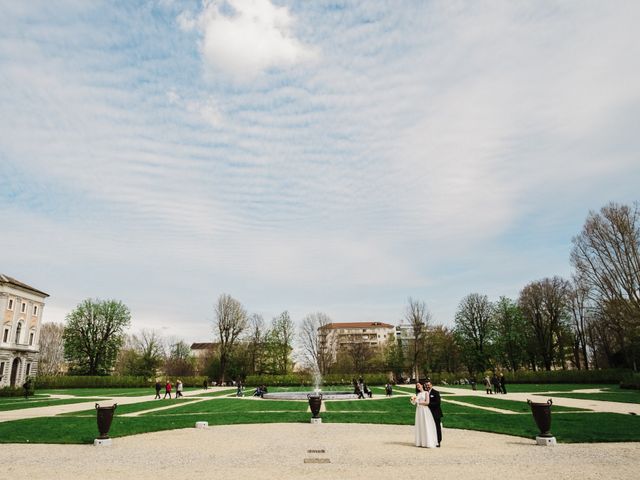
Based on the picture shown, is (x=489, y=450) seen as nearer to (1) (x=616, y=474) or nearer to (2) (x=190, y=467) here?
(1) (x=616, y=474)

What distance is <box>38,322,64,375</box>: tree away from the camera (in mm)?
91188

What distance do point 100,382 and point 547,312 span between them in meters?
68.3

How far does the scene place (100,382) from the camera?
208 feet

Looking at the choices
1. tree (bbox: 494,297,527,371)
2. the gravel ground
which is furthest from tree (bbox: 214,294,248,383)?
the gravel ground

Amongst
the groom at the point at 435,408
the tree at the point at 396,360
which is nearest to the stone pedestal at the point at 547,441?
the groom at the point at 435,408

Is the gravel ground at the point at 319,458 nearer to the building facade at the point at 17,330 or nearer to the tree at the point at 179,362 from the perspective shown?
the building facade at the point at 17,330

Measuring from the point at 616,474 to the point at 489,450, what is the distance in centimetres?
339

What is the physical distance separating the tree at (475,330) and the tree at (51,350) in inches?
3205

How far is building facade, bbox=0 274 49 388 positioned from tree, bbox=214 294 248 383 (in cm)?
Result: 2661

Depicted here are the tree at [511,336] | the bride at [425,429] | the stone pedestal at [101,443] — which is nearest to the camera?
the bride at [425,429]

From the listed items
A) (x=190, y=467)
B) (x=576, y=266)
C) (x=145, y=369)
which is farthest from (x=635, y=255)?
(x=145, y=369)

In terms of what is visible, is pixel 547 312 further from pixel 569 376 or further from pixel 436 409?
pixel 436 409

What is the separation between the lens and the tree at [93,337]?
7381 cm

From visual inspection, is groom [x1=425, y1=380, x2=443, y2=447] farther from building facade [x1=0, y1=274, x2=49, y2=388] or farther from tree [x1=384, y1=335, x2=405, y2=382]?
tree [x1=384, y1=335, x2=405, y2=382]
